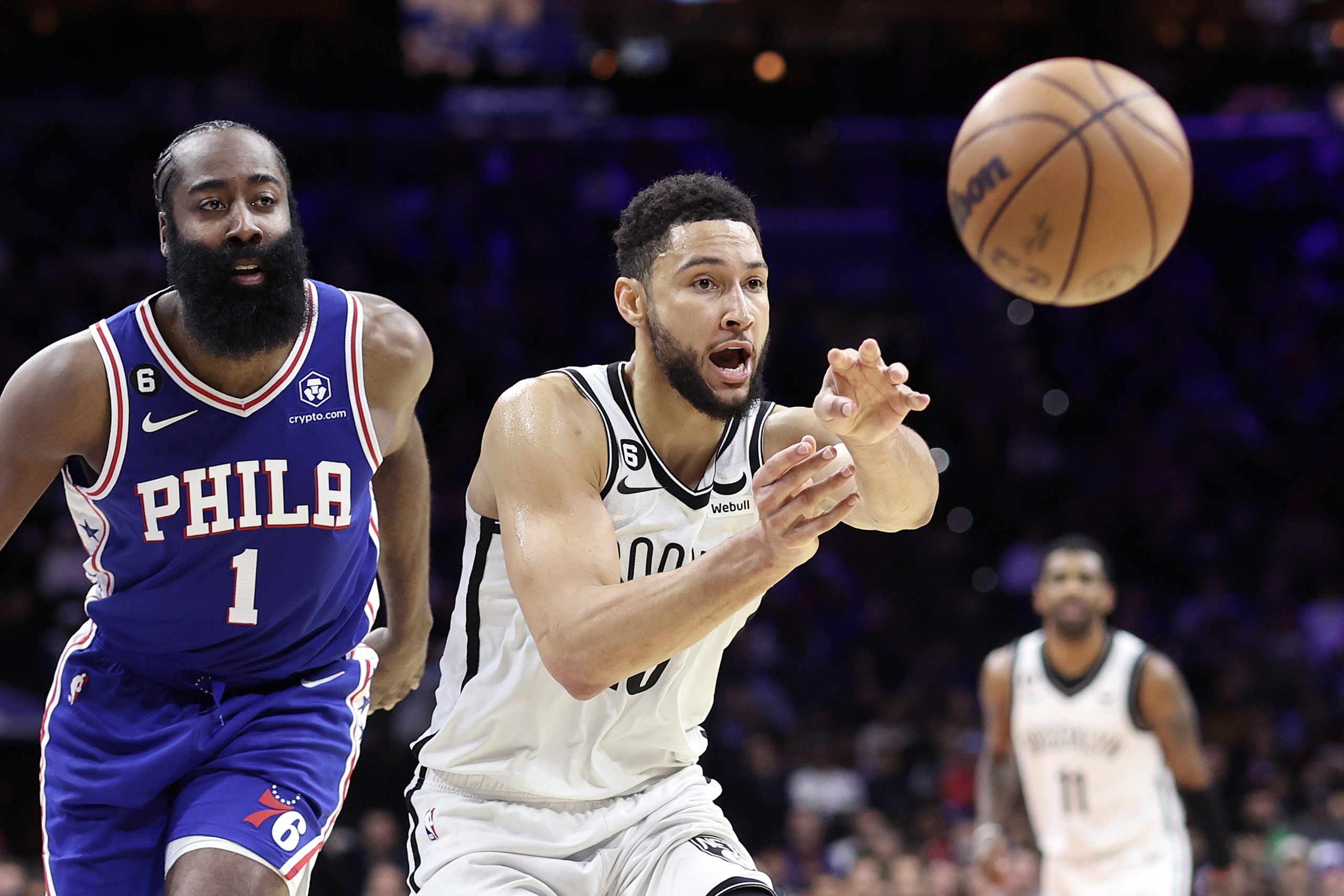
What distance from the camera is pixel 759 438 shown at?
129 inches

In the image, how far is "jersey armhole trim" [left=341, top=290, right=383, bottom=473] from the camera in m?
3.31

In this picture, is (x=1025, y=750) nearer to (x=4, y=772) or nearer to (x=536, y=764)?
(x=536, y=764)

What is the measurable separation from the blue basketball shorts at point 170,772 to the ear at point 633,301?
41.7 inches

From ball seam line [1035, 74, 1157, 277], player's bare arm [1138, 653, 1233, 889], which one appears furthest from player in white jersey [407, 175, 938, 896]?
player's bare arm [1138, 653, 1233, 889]

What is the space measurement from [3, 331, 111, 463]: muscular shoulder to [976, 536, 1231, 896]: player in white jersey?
3.86 meters

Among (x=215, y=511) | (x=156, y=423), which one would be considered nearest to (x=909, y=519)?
(x=215, y=511)

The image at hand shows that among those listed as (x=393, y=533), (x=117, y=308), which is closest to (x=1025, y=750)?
(x=393, y=533)

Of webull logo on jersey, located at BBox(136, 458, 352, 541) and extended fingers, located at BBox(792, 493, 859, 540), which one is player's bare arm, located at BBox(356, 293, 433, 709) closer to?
webull logo on jersey, located at BBox(136, 458, 352, 541)

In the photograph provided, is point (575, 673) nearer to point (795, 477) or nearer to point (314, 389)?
point (795, 477)

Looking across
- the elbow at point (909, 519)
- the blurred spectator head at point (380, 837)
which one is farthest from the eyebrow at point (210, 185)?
the blurred spectator head at point (380, 837)

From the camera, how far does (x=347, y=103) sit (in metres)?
14.8

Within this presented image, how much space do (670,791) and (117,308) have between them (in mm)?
10255

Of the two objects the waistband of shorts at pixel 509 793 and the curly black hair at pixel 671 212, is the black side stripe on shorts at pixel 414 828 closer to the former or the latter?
the waistband of shorts at pixel 509 793

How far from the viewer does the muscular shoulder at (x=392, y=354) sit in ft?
11.1
